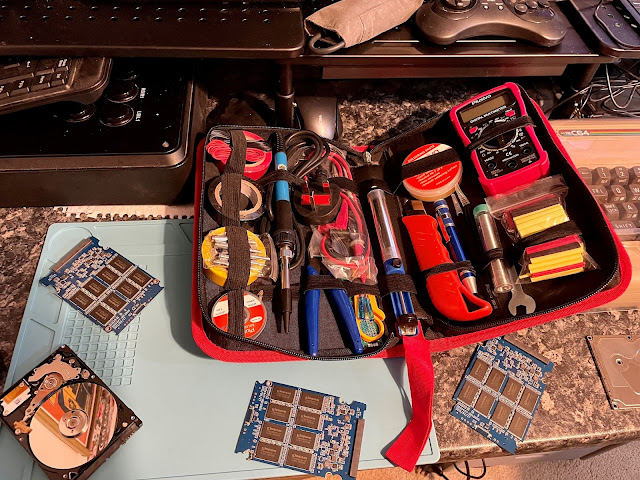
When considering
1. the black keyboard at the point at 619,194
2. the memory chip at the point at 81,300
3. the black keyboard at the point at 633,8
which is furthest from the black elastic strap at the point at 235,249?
the black keyboard at the point at 633,8

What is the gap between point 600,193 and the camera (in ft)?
2.58

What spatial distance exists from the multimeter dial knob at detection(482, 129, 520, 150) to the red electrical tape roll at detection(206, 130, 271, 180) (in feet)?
1.02

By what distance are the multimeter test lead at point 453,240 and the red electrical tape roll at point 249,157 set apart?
0.25 m

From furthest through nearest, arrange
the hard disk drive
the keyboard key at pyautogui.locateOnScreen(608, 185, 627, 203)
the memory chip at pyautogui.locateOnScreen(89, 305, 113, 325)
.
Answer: the keyboard key at pyautogui.locateOnScreen(608, 185, 627, 203)
the memory chip at pyautogui.locateOnScreen(89, 305, 113, 325)
the hard disk drive

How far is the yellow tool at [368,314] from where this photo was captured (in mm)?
631

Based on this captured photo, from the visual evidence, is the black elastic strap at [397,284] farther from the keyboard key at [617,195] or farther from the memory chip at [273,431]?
the keyboard key at [617,195]

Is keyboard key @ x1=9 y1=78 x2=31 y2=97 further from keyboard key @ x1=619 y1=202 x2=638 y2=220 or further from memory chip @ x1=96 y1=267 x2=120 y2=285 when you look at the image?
keyboard key @ x1=619 y1=202 x2=638 y2=220

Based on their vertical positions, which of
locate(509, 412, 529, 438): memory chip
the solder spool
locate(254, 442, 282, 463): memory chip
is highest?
the solder spool

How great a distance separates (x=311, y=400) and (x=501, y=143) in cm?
43

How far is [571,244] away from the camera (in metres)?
0.62

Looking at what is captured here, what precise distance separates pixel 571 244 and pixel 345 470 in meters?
0.38

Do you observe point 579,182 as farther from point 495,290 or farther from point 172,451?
point 172,451

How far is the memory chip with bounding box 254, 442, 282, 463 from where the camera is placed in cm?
60

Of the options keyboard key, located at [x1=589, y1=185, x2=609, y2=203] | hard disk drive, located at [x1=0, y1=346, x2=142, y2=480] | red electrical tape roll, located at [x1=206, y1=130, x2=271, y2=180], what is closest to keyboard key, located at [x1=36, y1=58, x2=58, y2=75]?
red electrical tape roll, located at [x1=206, y1=130, x2=271, y2=180]
